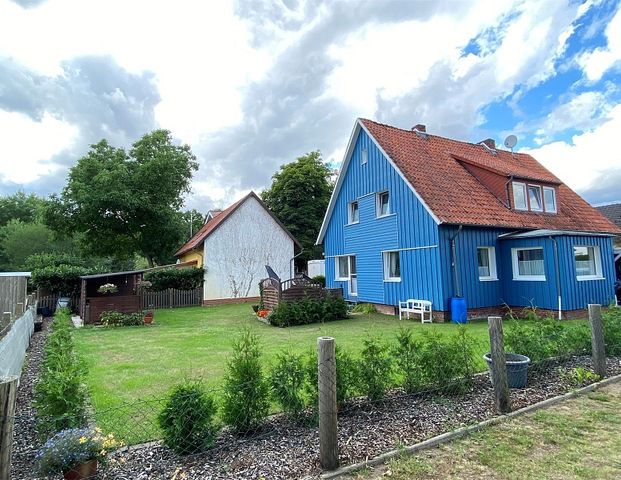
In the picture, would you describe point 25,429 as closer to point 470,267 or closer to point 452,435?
point 452,435

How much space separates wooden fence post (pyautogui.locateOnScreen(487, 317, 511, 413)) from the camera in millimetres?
4336

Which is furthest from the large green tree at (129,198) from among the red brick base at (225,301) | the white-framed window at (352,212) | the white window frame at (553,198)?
the white window frame at (553,198)

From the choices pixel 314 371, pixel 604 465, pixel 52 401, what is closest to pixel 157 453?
pixel 52 401

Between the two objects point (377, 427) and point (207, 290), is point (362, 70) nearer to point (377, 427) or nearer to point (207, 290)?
point (377, 427)

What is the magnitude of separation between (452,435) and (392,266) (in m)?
12.1

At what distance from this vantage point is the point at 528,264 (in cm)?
1332

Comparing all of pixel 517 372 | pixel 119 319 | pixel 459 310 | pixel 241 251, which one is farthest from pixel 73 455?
pixel 241 251

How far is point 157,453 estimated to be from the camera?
339 centimetres

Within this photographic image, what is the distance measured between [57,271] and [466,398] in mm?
20628

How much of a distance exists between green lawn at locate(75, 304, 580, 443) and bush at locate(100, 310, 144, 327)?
2.30 feet

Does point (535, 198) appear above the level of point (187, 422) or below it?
above

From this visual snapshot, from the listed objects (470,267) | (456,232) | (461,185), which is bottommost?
(470,267)

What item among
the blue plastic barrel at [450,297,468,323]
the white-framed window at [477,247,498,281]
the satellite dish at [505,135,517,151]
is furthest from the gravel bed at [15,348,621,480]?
the satellite dish at [505,135,517,151]

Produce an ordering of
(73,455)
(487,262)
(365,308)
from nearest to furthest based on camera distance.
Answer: (73,455) < (487,262) < (365,308)
